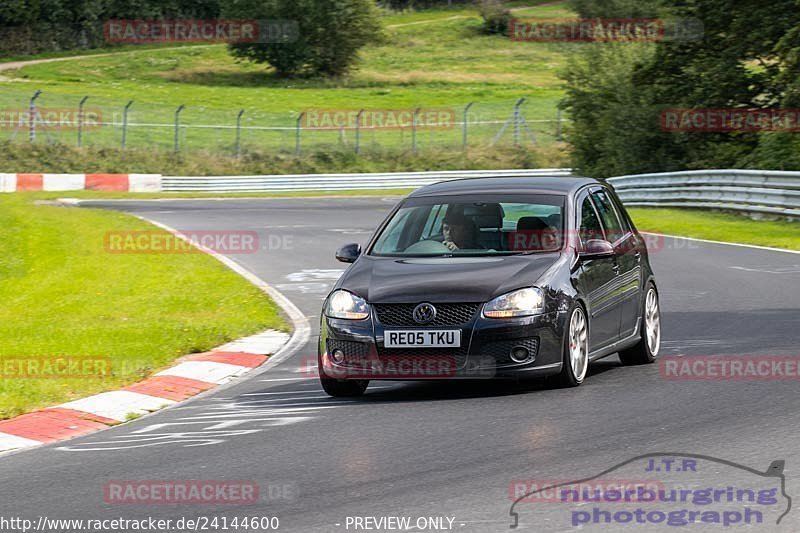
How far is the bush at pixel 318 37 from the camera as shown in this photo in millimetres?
84812

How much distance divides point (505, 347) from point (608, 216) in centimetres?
242

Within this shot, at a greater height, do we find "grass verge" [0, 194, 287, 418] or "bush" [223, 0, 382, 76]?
"grass verge" [0, 194, 287, 418]

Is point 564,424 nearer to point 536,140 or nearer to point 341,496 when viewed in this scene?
point 341,496

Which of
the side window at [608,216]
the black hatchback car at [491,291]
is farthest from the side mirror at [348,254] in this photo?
the side window at [608,216]

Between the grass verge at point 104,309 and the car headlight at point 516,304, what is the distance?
11.2 feet

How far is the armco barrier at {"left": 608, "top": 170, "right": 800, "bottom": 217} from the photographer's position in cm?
2709

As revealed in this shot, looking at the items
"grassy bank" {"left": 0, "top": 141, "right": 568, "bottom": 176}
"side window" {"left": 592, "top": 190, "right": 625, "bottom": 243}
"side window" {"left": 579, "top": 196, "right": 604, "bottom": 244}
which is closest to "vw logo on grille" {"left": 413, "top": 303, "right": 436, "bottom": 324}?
"side window" {"left": 579, "top": 196, "right": 604, "bottom": 244}

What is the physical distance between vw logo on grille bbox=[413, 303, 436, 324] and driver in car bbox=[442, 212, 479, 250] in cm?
113

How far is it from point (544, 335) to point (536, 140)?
49.3 m

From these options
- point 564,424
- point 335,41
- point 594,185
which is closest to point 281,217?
point 594,185

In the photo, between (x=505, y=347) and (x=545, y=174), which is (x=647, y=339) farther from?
(x=545, y=174)

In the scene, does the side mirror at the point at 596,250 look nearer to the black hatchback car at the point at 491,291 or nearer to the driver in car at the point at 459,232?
the black hatchback car at the point at 491,291

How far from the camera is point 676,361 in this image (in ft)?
35.2

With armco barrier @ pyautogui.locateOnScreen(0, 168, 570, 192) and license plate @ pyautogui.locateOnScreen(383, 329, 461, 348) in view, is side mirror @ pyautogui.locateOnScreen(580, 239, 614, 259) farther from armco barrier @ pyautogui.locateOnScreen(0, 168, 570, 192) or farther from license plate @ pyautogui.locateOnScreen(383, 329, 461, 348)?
armco barrier @ pyautogui.locateOnScreen(0, 168, 570, 192)
